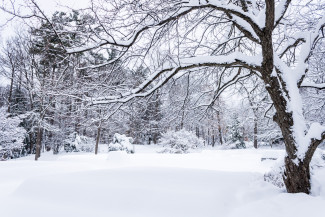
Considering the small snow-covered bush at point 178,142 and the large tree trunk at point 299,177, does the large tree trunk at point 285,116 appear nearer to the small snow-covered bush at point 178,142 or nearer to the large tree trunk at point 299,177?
the large tree trunk at point 299,177

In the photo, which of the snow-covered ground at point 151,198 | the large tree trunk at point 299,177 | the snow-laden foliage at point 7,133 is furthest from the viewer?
the snow-laden foliage at point 7,133

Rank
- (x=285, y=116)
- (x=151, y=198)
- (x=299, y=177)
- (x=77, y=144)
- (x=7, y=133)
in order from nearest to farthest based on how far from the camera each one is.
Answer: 1. (x=151, y=198)
2. (x=299, y=177)
3. (x=285, y=116)
4. (x=7, y=133)
5. (x=77, y=144)

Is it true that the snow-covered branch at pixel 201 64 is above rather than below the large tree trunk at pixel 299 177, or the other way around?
above

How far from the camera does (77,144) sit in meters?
19.5

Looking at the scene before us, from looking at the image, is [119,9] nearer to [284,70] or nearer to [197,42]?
[197,42]

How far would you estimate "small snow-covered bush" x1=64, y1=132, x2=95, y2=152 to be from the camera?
19531mm

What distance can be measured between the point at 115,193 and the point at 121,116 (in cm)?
185

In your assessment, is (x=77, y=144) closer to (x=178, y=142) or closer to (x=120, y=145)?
(x=120, y=145)

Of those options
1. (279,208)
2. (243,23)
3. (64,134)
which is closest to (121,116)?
(243,23)

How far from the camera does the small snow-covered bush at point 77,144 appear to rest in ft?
64.1

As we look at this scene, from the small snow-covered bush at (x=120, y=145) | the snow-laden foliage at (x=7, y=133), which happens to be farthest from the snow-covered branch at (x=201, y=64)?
the snow-laden foliage at (x=7, y=133)

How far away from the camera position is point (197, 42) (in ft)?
14.9

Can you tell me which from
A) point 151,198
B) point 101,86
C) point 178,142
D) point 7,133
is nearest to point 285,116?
point 151,198

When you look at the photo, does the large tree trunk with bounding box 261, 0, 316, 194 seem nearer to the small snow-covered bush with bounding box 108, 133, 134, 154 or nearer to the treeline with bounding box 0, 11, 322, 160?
the treeline with bounding box 0, 11, 322, 160
